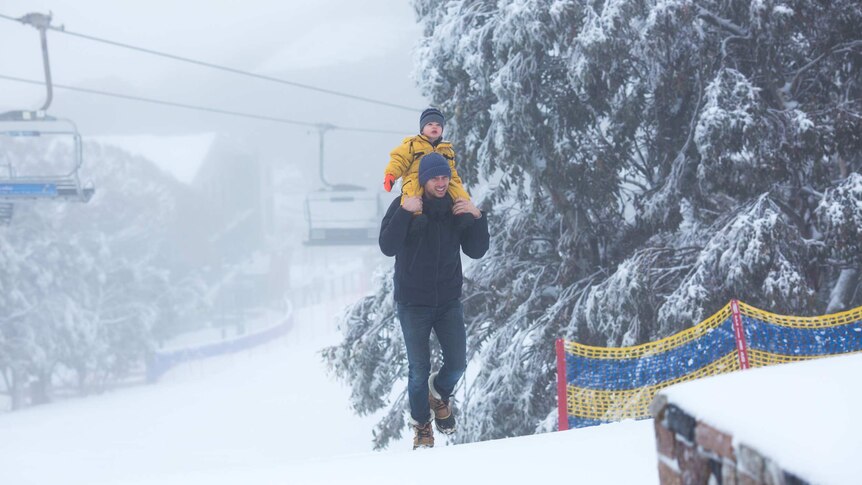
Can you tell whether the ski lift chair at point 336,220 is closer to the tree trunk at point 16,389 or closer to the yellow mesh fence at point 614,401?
the yellow mesh fence at point 614,401

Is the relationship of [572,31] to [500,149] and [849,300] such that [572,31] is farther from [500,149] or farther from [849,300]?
[849,300]

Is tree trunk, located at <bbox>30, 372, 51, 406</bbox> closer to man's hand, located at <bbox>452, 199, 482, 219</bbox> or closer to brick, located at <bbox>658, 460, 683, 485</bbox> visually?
man's hand, located at <bbox>452, 199, 482, 219</bbox>

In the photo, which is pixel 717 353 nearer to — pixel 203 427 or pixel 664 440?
pixel 664 440

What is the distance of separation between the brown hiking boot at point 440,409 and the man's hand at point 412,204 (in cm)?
116

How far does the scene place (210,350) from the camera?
63.2 m

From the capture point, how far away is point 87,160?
7475 cm

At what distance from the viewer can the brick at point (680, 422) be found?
180 centimetres

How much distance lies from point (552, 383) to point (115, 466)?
3270cm

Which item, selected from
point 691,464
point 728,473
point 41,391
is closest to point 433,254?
point 691,464

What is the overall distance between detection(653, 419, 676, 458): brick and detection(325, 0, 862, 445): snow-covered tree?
715 centimetres

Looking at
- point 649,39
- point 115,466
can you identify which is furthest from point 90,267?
point 649,39

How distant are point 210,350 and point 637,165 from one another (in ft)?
184

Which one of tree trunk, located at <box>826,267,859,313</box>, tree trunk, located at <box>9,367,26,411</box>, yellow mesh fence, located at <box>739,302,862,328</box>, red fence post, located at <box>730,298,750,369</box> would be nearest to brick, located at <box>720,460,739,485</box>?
red fence post, located at <box>730,298,750,369</box>

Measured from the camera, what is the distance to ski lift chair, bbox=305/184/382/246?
87.9 feet
